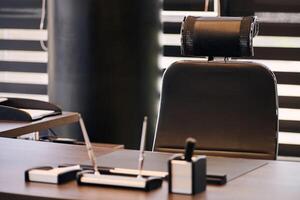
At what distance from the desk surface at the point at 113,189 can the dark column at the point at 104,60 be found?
6.19 feet

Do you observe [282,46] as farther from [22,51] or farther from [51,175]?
[51,175]

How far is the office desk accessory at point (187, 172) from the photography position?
207 cm

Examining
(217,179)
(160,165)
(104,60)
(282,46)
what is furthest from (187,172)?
(282,46)

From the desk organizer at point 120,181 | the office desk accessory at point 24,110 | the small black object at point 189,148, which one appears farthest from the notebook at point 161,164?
the office desk accessory at point 24,110

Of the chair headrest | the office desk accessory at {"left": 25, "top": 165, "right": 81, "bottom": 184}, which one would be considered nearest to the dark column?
the chair headrest

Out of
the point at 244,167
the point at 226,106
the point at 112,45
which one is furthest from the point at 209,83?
the point at 112,45

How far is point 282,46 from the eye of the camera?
492 cm

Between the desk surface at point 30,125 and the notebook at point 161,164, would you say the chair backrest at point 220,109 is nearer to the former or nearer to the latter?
the notebook at point 161,164

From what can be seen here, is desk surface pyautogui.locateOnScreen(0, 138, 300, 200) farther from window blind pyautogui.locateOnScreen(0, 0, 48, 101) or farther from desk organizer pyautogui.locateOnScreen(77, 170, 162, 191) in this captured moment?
window blind pyautogui.locateOnScreen(0, 0, 48, 101)

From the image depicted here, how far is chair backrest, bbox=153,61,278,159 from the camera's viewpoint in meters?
2.97

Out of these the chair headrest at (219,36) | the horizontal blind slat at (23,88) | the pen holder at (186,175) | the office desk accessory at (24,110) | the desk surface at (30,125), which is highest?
the chair headrest at (219,36)

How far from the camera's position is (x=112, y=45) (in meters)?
4.50

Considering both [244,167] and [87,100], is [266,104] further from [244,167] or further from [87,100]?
[87,100]

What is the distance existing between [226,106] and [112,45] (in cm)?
161
